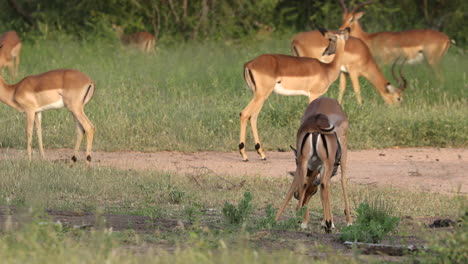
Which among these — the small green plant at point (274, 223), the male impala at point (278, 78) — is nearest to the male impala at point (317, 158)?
the small green plant at point (274, 223)

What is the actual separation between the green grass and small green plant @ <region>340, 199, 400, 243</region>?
15.5ft

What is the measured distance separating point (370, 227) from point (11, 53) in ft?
33.3

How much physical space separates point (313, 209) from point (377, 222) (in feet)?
4.71

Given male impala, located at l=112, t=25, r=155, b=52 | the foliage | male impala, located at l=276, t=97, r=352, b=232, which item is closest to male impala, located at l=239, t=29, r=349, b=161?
male impala, located at l=276, t=97, r=352, b=232

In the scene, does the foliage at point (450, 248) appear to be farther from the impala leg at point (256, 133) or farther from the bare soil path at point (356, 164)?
the impala leg at point (256, 133)

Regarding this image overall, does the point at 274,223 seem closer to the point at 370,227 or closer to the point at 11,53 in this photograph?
the point at 370,227

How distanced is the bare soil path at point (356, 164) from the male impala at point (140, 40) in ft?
24.6

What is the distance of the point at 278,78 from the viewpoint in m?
9.77

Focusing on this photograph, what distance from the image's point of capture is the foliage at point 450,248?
4074 millimetres

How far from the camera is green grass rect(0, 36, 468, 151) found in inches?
399

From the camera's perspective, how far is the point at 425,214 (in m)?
6.53

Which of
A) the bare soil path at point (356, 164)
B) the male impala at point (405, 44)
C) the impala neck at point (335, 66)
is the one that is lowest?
the bare soil path at point (356, 164)

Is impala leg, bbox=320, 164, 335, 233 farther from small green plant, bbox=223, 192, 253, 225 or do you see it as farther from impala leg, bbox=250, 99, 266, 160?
impala leg, bbox=250, 99, 266, 160

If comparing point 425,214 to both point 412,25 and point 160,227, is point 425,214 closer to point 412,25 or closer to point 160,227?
point 160,227
